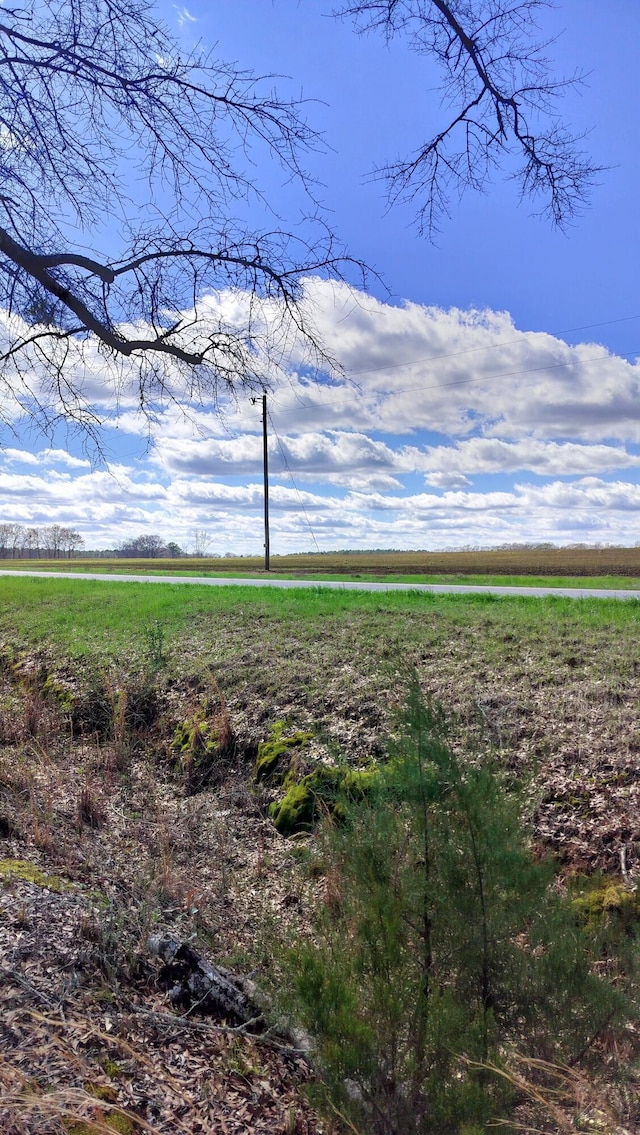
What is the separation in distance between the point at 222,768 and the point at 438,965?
495 centimetres

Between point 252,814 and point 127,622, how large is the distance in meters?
6.22

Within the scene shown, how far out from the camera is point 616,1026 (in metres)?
2.77

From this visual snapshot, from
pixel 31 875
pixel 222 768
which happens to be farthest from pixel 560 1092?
pixel 222 768

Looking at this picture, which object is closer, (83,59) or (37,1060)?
(37,1060)

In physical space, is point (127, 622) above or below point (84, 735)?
above

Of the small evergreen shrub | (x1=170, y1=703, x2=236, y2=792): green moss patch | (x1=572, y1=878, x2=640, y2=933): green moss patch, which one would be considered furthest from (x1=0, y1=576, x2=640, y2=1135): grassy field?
the small evergreen shrub

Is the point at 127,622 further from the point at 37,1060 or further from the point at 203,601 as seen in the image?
the point at 37,1060

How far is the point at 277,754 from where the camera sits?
713 centimetres

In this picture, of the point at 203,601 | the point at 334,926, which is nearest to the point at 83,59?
the point at 334,926

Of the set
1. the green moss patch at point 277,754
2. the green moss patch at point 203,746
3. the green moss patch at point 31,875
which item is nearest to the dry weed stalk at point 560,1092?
the green moss patch at point 31,875

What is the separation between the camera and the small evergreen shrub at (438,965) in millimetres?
2561

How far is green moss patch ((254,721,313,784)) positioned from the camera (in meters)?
7.00

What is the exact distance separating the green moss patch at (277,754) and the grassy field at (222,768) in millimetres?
144

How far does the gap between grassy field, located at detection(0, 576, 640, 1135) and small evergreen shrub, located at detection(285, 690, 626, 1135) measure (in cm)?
29
